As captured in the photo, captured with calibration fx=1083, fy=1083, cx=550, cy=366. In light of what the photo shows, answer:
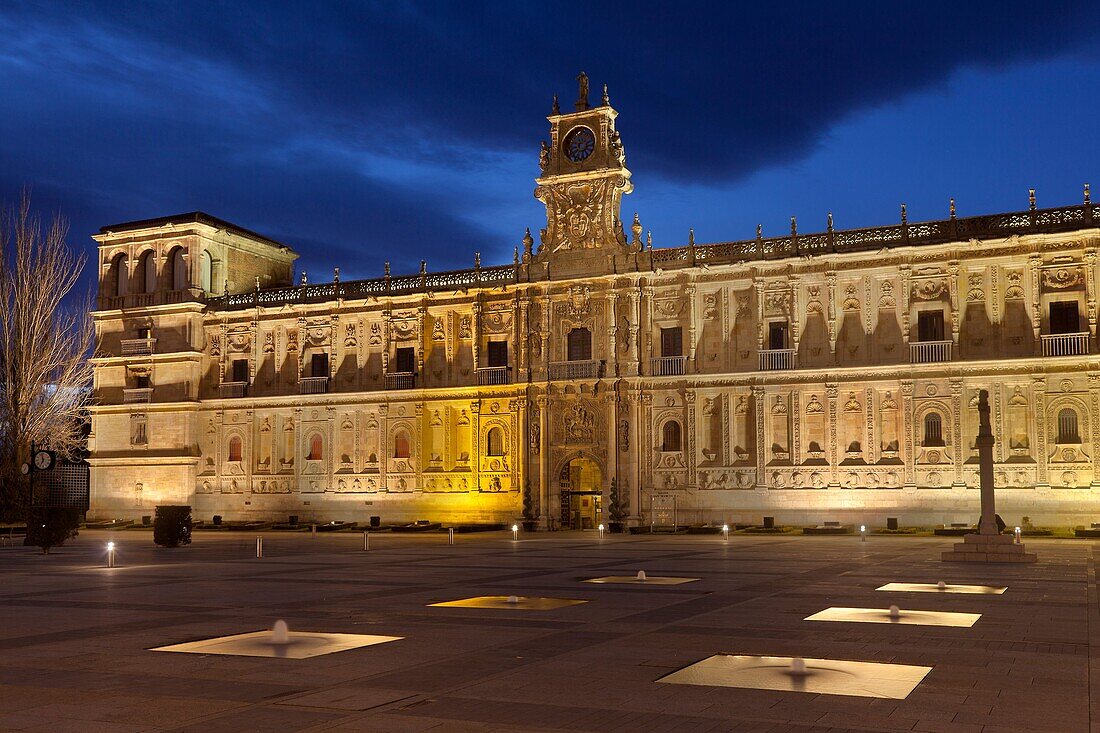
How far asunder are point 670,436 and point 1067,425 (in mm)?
18215

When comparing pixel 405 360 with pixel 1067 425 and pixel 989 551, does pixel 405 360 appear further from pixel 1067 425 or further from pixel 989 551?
pixel 989 551

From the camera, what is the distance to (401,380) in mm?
61094

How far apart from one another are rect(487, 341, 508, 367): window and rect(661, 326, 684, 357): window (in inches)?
354

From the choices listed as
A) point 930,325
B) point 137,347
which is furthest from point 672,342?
point 137,347

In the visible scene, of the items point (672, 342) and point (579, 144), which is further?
point (579, 144)

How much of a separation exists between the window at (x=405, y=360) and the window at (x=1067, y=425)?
1306 inches

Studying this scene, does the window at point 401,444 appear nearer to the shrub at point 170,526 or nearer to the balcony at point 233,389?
the balcony at point 233,389

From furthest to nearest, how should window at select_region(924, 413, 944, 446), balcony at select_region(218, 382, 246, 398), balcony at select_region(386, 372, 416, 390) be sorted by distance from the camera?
balcony at select_region(218, 382, 246, 398) → balcony at select_region(386, 372, 416, 390) → window at select_region(924, 413, 944, 446)

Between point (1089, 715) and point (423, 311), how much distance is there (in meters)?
52.7

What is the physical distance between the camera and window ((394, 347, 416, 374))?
61469 mm

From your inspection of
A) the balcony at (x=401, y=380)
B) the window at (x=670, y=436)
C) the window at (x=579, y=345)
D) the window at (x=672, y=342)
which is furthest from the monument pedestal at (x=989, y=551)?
the balcony at (x=401, y=380)

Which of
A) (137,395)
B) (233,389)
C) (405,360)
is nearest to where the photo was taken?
(405,360)

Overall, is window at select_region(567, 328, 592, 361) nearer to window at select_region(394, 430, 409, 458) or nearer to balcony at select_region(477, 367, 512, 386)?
balcony at select_region(477, 367, 512, 386)

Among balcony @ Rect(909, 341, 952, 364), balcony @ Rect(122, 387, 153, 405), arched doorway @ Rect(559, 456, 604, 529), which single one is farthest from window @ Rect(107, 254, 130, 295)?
balcony @ Rect(909, 341, 952, 364)
